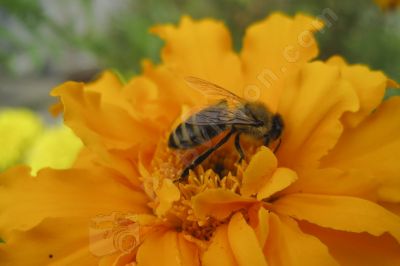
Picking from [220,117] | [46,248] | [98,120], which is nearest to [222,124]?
[220,117]

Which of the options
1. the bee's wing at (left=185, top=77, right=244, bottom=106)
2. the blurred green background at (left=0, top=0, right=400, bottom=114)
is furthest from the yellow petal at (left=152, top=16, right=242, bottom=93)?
the blurred green background at (left=0, top=0, right=400, bottom=114)

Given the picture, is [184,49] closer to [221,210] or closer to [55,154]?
[221,210]

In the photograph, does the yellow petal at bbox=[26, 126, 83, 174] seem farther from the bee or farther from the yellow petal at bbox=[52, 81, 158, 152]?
the bee

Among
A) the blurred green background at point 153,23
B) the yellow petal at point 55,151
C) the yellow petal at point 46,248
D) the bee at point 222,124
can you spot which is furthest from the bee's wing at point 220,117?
the blurred green background at point 153,23

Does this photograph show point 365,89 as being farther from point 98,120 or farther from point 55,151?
point 55,151

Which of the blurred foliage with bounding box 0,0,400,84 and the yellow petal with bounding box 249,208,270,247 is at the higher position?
the blurred foliage with bounding box 0,0,400,84
